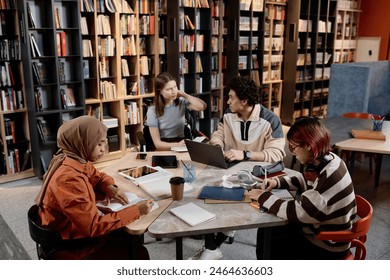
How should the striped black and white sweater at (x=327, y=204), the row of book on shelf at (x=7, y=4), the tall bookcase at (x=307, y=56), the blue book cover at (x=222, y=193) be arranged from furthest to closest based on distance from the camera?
the tall bookcase at (x=307, y=56) < the row of book on shelf at (x=7, y=4) < the blue book cover at (x=222, y=193) < the striped black and white sweater at (x=327, y=204)

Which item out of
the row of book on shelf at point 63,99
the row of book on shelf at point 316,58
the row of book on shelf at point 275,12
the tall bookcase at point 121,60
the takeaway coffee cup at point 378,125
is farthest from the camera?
the row of book on shelf at point 316,58

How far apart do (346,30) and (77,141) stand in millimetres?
7225

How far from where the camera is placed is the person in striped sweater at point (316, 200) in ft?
5.51

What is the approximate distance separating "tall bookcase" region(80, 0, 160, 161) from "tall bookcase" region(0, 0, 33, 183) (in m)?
0.72

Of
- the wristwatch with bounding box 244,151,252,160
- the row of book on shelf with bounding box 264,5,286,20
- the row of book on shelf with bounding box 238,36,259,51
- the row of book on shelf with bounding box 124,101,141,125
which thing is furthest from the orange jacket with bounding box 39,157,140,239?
the row of book on shelf with bounding box 264,5,286,20

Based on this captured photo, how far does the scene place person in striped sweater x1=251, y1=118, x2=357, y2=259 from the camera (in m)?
1.68

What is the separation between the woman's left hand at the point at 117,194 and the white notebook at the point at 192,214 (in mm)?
267

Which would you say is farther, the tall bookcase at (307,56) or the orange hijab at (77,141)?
the tall bookcase at (307,56)

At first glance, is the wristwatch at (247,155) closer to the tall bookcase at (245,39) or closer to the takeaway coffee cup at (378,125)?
the takeaway coffee cup at (378,125)

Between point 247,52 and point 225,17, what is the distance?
2.13 ft

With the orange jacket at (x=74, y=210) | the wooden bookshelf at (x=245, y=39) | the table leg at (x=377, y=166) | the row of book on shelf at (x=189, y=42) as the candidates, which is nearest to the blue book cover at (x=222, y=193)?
the orange jacket at (x=74, y=210)

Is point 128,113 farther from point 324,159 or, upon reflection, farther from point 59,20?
point 324,159

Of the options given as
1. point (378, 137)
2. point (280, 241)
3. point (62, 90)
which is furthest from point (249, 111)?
point (62, 90)

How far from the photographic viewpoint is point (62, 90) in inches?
170
